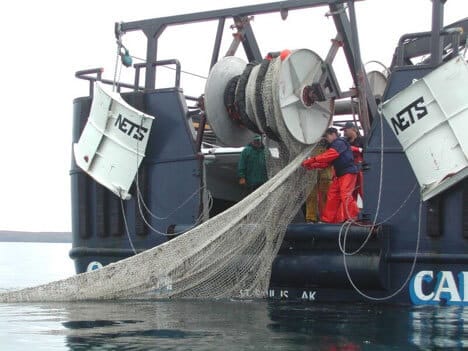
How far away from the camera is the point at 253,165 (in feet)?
37.4

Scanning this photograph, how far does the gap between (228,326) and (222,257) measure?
2203 mm

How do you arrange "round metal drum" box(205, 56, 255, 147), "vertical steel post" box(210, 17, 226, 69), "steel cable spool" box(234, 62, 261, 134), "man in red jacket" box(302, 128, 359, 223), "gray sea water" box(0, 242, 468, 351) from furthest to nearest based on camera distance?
"vertical steel post" box(210, 17, 226, 69) < "round metal drum" box(205, 56, 255, 147) < "steel cable spool" box(234, 62, 261, 134) < "man in red jacket" box(302, 128, 359, 223) < "gray sea water" box(0, 242, 468, 351)

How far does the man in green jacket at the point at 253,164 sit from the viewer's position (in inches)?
447

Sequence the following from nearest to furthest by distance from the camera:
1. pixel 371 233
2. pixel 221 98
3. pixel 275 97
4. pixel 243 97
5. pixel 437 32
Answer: pixel 371 233
pixel 437 32
pixel 275 97
pixel 243 97
pixel 221 98

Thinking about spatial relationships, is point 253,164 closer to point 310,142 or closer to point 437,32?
point 310,142

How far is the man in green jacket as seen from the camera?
11.4 metres

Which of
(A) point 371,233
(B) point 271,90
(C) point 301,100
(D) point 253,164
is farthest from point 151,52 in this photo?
(A) point 371,233

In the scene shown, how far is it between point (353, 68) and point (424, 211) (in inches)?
76.9

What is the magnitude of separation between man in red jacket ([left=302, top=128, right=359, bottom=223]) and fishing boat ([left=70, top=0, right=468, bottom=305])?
235 mm

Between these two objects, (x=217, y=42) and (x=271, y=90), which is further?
(x=217, y=42)

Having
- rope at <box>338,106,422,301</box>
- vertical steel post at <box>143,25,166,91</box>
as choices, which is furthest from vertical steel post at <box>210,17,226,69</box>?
rope at <box>338,106,422,301</box>

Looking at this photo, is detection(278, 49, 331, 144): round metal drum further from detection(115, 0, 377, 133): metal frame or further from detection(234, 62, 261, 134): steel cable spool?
detection(234, 62, 261, 134): steel cable spool

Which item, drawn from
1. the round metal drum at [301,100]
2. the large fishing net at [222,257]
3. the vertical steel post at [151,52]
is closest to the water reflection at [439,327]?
Result: the large fishing net at [222,257]

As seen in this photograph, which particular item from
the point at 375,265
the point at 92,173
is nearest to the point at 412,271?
the point at 375,265
